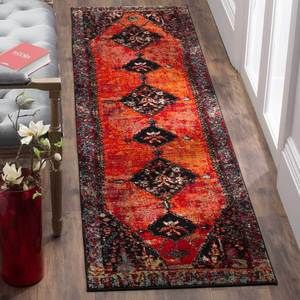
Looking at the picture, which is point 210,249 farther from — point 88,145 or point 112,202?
point 88,145

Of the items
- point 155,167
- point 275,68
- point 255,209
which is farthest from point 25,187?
point 275,68

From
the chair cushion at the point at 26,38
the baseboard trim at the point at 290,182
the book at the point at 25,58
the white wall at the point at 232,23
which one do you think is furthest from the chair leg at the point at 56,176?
the white wall at the point at 232,23

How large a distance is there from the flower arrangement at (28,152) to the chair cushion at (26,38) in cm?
5

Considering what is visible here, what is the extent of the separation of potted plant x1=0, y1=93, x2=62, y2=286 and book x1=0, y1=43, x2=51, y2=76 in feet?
0.62

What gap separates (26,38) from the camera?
4.86 meters

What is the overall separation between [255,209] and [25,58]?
135cm

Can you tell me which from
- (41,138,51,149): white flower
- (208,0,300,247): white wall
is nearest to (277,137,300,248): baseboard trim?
(208,0,300,247): white wall

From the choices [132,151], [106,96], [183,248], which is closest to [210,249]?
[183,248]

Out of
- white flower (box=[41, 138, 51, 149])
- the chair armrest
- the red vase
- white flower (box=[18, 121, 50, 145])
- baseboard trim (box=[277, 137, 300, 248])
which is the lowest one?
baseboard trim (box=[277, 137, 300, 248])

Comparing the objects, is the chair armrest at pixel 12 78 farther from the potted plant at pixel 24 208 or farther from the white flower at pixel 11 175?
the white flower at pixel 11 175

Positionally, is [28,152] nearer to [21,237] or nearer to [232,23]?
[21,237]

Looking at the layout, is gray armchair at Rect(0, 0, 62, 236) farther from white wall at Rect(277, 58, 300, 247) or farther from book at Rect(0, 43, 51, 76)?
white wall at Rect(277, 58, 300, 247)

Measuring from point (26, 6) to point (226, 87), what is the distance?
1.34 metres

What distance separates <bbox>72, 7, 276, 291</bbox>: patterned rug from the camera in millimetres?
4215
